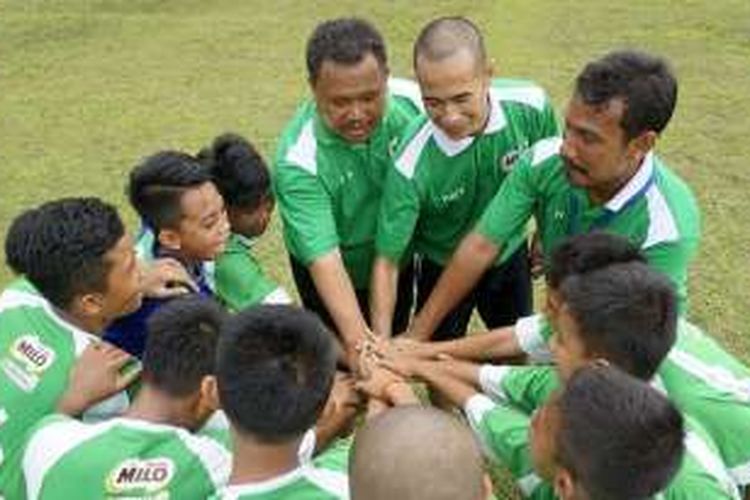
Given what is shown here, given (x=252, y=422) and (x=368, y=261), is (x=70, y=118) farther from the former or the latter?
(x=252, y=422)

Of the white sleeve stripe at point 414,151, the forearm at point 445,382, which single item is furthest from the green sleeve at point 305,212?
the forearm at point 445,382

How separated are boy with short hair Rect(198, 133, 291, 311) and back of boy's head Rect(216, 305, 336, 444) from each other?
111 centimetres

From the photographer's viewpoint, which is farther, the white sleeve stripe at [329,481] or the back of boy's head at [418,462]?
the white sleeve stripe at [329,481]

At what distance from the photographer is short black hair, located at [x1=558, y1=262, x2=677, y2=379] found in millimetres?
2865

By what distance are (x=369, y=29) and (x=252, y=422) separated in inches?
69.3

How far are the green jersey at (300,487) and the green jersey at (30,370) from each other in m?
0.72

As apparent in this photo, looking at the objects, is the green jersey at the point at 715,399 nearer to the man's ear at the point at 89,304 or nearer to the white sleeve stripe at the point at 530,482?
the white sleeve stripe at the point at 530,482

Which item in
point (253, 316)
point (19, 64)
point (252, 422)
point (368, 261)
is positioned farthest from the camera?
point (19, 64)

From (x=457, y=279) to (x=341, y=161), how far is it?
59 cm

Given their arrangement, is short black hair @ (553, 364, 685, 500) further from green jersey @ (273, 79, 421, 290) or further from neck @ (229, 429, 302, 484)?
green jersey @ (273, 79, 421, 290)

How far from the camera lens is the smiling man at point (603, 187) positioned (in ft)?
11.1

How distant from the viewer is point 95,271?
319 centimetres

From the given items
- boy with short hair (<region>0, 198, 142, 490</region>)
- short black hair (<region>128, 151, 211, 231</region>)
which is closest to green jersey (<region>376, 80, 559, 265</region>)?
short black hair (<region>128, 151, 211, 231</region>)

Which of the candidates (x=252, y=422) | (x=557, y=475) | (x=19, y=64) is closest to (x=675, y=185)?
(x=557, y=475)
